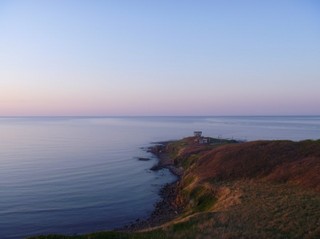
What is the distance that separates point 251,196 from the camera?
31953 millimetres

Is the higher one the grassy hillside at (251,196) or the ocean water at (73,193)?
the grassy hillside at (251,196)

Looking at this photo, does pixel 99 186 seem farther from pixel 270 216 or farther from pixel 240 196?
pixel 270 216

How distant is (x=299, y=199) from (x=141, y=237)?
1391 centimetres

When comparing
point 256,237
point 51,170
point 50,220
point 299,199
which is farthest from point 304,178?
point 51,170

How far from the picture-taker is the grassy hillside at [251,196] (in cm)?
2266

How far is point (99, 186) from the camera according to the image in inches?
2071

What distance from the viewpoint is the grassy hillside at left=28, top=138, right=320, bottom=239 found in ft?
74.3

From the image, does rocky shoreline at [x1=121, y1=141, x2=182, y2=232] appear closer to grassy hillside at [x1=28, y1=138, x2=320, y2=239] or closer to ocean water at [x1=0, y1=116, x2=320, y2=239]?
grassy hillside at [x1=28, y1=138, x2=320, y2=239]

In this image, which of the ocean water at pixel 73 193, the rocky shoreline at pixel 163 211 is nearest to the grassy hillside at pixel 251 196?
the rocky shoreline at pixel 163 211

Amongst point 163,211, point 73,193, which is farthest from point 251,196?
point 73,193

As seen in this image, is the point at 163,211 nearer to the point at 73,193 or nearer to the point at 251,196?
Answer: the point at 251,196

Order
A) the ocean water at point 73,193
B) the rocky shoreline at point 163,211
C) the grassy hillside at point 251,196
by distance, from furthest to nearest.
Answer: the ocean water at point 73,193 < the rocky shoreline at point 163,211 < the grassy hillside at point 251,196

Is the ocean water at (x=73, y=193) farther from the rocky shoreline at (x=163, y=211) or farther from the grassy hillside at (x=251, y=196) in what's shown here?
the grassy hillside at (x=251, y=196)

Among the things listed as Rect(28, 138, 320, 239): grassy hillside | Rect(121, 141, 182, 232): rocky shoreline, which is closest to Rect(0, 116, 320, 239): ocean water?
Rect(121, 141, 182, 232): rocky shoreline
